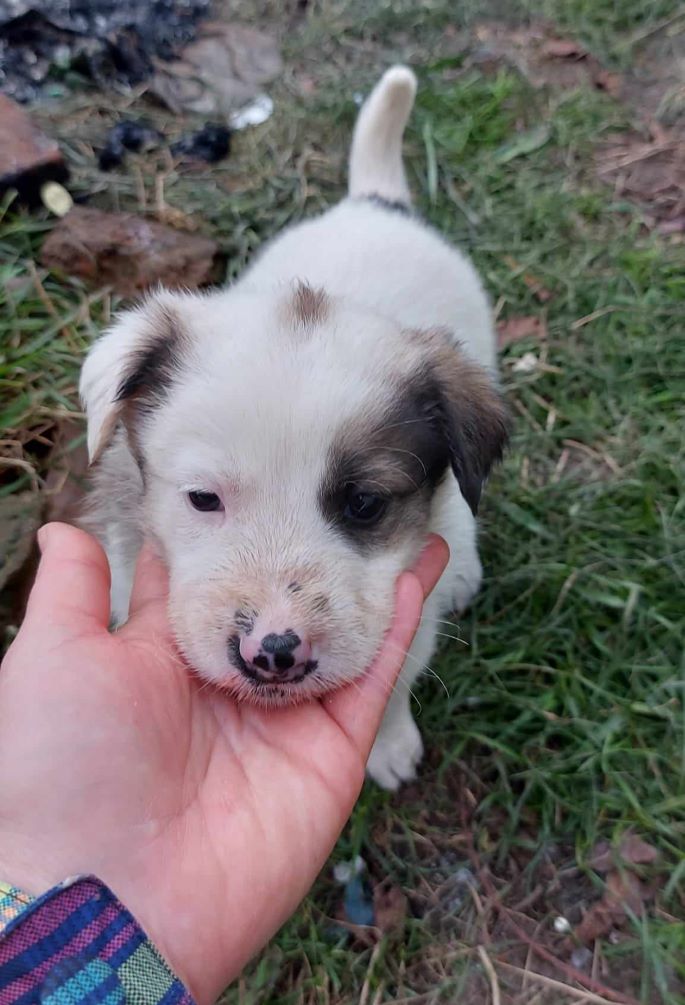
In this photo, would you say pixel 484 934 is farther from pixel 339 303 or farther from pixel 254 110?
pixel 254 110

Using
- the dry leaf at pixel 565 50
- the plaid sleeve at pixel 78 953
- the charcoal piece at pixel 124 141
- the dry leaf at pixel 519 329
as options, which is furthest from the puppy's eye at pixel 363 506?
the dry leaf at pixel 565 50

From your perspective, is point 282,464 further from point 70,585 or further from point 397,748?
point 397,748

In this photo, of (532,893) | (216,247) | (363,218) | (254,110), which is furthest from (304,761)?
(254,110)

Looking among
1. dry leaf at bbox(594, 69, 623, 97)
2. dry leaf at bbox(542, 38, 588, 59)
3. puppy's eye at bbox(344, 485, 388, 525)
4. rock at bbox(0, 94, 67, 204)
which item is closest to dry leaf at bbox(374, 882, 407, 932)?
puppy's eye at bbox(344, 485, 388, 525)

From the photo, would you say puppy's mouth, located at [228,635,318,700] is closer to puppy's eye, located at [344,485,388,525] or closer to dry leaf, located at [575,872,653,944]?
puppy's eye, located at [344,485,388,525]

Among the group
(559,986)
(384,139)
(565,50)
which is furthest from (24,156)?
(559,986)

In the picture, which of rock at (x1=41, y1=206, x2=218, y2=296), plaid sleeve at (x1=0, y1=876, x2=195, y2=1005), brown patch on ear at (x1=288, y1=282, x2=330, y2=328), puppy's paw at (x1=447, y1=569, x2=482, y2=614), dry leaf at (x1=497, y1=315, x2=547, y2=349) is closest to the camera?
plaid sleeve at (x1=0, y1=876, x2=195, y2=1005)
